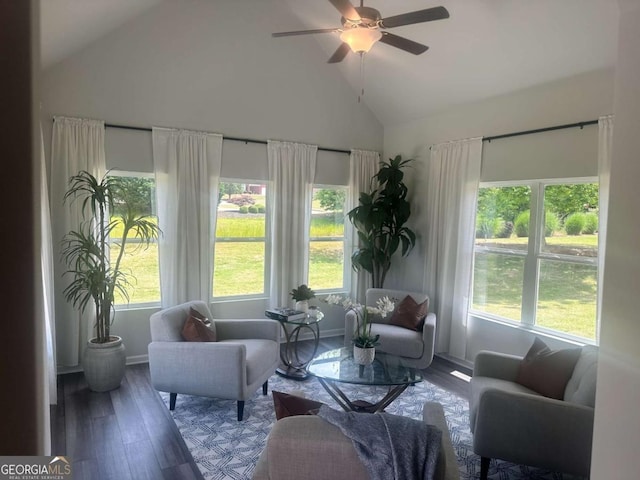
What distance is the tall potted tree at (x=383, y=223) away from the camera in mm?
4996

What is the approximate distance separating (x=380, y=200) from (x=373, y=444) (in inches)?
154

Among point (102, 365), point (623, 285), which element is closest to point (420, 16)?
point (623, 285)

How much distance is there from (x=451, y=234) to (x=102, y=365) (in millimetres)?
3773

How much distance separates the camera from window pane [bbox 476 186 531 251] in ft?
13.3

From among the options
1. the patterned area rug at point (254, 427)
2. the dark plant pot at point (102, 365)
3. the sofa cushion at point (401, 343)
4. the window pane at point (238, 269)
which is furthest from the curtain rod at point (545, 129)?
the dark plant pot at point (102, 365)

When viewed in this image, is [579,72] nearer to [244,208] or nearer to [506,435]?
[506,435]

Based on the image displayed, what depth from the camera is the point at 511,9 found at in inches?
128

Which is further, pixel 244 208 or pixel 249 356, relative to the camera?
pixel 244 208

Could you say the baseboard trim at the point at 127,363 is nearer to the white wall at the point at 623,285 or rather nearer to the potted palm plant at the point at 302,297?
the potted palm plant at the point at 302,297

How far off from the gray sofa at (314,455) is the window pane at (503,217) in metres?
3.12

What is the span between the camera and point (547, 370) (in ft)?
8.92

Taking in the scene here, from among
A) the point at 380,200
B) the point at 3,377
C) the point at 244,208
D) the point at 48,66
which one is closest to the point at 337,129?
the point at 380,200

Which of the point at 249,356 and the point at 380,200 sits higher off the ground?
the point at 380,200

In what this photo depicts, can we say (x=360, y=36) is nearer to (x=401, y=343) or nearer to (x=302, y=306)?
(x=302, y=306)
